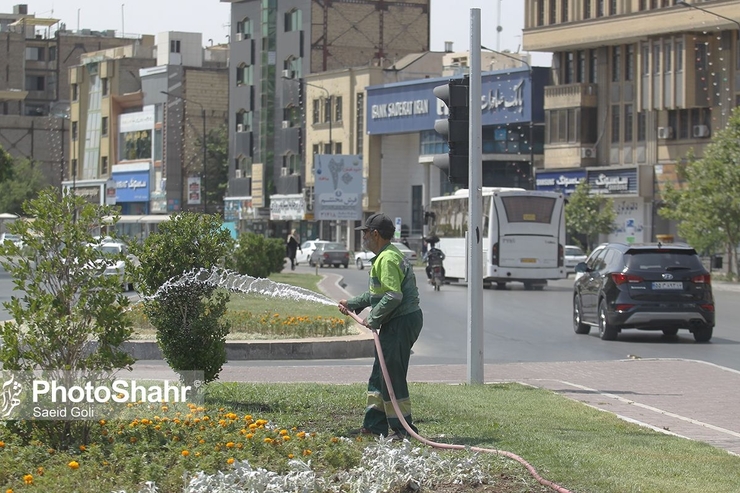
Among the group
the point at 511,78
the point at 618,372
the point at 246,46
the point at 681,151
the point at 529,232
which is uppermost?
the point at 246,46

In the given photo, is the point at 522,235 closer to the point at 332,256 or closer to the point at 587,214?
the point at 587,214

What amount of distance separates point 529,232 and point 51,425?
121 ft

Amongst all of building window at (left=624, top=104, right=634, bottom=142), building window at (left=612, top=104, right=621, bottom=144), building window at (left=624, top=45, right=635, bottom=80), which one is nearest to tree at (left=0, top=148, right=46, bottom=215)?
building window at (left=612, top=104, right=621, bottom=144)

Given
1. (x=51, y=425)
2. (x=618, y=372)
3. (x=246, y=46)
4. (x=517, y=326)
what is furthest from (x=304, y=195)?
(x=51, y=425)

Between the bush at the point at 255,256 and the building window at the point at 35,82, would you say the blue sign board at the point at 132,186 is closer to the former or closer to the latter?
the building window at the point at 35,82

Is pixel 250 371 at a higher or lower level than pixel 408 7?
lower

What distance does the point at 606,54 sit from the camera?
66500 millimetres

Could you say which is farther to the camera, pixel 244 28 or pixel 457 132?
pixel 244 28

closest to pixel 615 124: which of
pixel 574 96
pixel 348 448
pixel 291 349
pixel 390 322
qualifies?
pixel 574 96

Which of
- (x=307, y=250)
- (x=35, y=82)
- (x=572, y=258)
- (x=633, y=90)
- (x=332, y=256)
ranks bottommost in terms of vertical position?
(x=572, y=258)

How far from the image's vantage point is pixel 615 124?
66.2 m

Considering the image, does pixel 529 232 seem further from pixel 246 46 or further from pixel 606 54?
pixel 246 46

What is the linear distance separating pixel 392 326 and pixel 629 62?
57934 millimetres

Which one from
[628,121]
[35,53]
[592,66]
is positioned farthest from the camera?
[35,53]
